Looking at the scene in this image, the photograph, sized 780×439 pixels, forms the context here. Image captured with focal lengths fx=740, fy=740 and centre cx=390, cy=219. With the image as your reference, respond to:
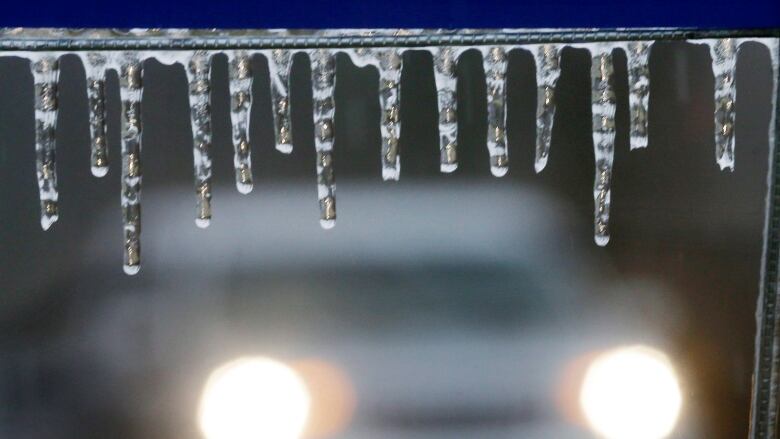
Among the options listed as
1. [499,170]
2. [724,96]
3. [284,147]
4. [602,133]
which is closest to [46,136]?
[284,147]

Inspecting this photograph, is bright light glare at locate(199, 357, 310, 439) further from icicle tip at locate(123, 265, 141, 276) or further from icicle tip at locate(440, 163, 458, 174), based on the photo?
icicle tip at locate(440, 163, 458, 174)

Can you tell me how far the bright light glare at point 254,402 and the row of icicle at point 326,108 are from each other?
31 cm

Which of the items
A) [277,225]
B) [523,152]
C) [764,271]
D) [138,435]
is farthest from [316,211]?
[764,271]

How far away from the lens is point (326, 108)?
144cm

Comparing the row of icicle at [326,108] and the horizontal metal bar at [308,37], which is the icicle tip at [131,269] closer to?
the row of icicle at [326,108]

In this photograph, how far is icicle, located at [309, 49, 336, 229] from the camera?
140cm

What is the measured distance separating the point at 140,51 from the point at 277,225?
426 millimetres

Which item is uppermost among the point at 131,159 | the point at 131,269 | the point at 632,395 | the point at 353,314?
the point at 131,159

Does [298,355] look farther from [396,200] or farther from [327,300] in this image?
[396,200]

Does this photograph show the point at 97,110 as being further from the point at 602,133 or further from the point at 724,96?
the point at 724,96

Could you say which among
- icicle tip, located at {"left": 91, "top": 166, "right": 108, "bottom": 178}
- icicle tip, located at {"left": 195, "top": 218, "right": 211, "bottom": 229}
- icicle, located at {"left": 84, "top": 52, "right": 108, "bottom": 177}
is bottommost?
icicle tip, located at {"left": 195, "top": 218, "right": 211, "bottom": 229}
